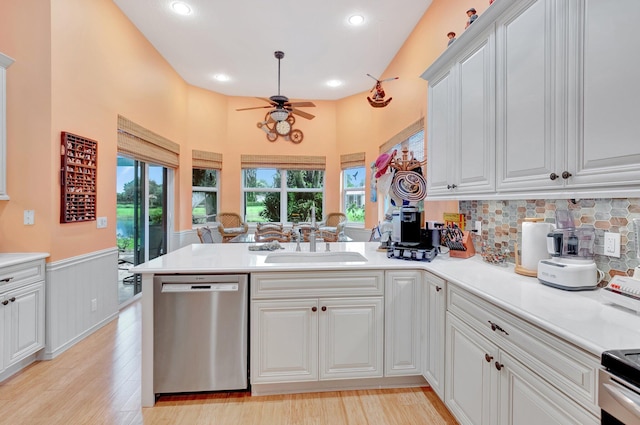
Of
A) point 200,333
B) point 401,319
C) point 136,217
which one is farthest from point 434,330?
point 136,217

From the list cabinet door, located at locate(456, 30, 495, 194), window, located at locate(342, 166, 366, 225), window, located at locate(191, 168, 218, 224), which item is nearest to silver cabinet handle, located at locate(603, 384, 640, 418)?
cabinet door, located at locate(456, 30, 495, 194)

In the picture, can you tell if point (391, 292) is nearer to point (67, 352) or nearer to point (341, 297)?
point (341, 297)

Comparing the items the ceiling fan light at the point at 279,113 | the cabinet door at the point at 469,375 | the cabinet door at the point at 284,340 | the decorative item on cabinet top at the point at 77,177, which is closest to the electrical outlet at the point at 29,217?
the decorative item on cabinet top at the point at 77,177

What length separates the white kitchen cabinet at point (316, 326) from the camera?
78.3 inches

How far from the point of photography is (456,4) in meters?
2.67

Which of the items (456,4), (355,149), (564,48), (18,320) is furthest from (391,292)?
(355,149)

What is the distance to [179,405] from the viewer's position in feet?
6.44

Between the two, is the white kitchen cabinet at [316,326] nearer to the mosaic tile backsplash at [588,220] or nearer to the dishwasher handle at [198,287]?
the dishwasher handle at [198,287]

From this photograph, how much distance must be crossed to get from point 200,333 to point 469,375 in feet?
5.19

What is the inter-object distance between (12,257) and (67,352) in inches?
36.9

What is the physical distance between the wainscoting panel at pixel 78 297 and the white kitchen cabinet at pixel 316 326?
74.1 inches

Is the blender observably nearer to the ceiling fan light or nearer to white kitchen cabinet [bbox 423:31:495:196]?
white kitchen cabinet [bbox 423:31:495:196]

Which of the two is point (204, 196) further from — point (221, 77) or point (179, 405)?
point (179, 405)

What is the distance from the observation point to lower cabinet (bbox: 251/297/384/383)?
78.4 inches
